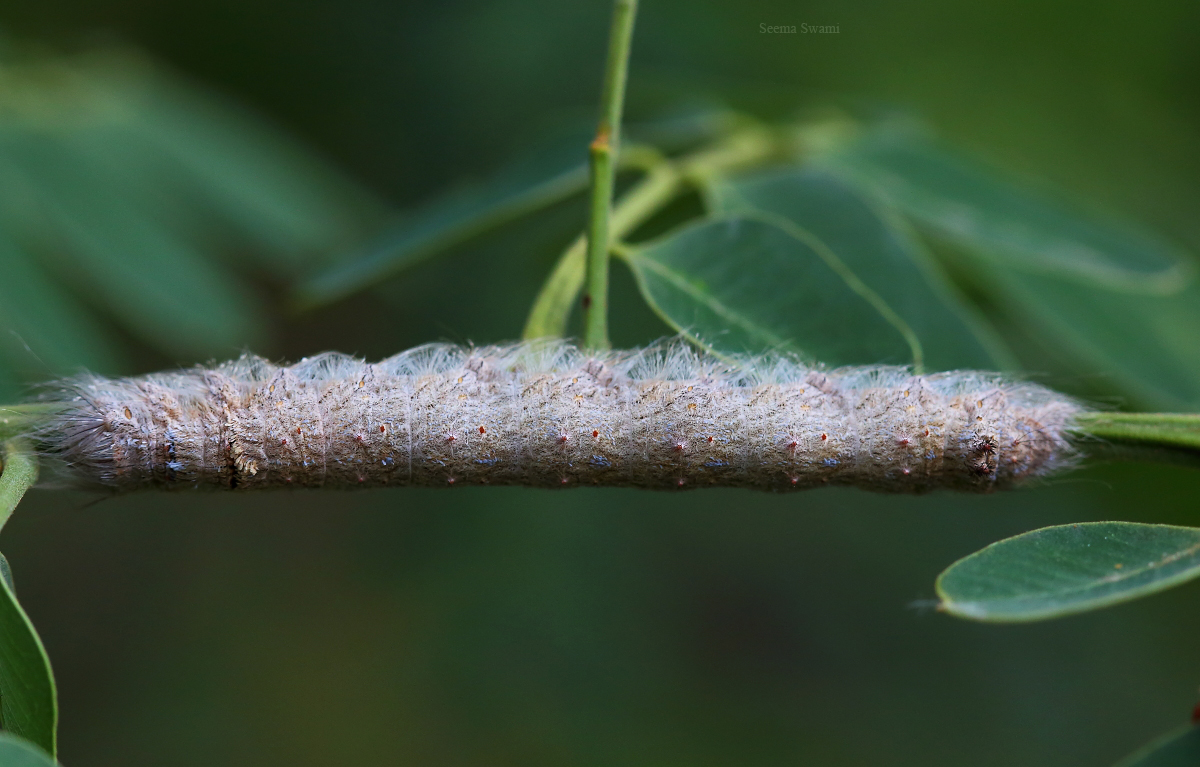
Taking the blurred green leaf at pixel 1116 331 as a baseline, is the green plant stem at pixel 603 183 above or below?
above

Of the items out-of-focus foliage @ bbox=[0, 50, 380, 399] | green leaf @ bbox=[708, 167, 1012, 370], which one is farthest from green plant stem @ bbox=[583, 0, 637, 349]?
out-of-focus foliage @ bbox=[0, 50, 380, 399]

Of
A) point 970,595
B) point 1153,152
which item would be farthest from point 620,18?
point 1153,152

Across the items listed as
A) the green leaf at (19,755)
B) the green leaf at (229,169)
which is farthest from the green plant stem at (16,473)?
the green leaf at (229,169)

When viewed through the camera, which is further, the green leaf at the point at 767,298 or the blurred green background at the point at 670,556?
the blurred green background at the point at 670,556

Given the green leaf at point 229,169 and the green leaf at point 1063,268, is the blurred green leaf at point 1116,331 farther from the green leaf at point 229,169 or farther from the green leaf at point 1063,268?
the green leaf at point 229,169

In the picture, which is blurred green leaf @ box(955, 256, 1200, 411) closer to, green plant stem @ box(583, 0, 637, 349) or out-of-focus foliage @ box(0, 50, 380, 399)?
green plant stem @ box(583, 0, 637, 349)

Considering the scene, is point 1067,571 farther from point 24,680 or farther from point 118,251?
point 118,251
